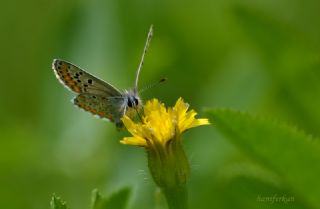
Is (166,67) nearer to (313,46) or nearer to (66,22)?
(66,22)

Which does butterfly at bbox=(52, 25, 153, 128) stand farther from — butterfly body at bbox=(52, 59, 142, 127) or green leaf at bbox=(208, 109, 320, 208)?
green leaf at bbox=(208, 109, 320, 208)

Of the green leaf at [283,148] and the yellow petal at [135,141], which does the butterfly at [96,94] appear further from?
the green leaf at [283,148]

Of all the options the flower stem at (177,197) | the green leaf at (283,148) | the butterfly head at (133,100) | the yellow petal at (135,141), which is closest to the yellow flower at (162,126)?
the yellow petal at (135,141)

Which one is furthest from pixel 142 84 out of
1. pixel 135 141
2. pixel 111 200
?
pixel 111 200

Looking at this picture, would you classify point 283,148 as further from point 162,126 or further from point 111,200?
Answer: point 162,126

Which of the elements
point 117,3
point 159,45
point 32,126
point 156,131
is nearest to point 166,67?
point 159,45
